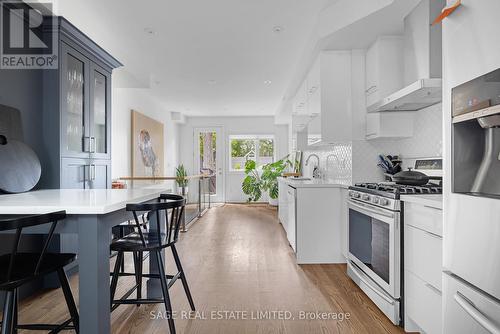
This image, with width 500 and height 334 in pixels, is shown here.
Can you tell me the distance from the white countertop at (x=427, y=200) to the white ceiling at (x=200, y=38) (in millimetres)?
1819

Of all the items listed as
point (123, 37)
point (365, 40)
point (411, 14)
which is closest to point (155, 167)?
point (123, 37)

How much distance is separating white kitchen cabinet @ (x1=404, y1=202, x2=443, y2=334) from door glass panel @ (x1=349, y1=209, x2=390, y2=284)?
0.59 ft

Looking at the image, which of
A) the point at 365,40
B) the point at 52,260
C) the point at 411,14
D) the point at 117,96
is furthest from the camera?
the point at 117,96

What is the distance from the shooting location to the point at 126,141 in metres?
5.25

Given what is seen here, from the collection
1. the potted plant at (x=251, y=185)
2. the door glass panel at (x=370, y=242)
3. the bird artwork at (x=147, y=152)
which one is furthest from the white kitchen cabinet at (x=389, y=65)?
the potted plant at (x=251, y=185)

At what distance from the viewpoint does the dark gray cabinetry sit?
2.61 m

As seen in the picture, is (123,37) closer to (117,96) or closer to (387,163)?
(117,96)

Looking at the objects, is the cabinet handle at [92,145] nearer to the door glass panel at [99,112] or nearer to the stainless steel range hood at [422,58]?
the door glass panel at [99,112]

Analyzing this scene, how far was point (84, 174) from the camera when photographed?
297 centimetres

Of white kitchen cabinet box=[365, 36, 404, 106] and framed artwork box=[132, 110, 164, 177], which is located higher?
white kitchen cabinet box=[365, 36, 404, 106]

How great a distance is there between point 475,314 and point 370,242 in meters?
1.29

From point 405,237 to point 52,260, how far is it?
2.07 metres

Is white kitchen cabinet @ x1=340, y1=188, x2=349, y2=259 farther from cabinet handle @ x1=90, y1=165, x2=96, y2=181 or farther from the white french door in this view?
the white french door

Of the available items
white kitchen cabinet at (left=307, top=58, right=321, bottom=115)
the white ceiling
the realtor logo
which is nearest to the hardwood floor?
white kitchen cabinet at (left=307, top=58, right=321, bottom=115)
